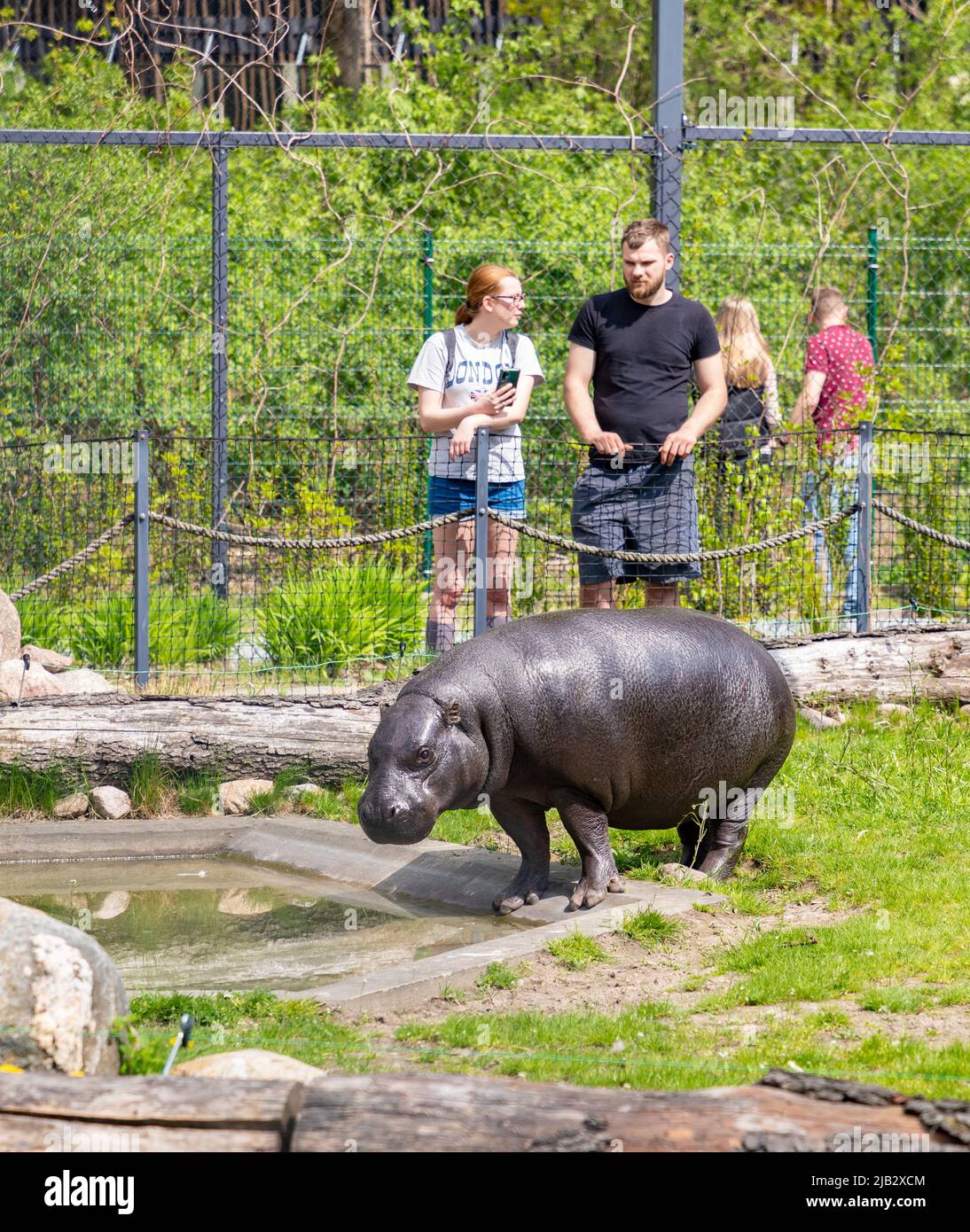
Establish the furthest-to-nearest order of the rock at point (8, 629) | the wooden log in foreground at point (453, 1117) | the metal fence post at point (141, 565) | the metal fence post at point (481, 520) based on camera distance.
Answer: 1. the rock at point (8, 629)
2. the metal fence post at point (141, 565)
3. the metal fence post at point (481, 520)
4. the wooden log in foreground at point (453, 1117)

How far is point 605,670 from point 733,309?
5188mm

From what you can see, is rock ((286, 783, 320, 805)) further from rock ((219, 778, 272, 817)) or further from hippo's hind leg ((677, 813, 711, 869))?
hippo's hind leg ((677, 813, 711, 869))

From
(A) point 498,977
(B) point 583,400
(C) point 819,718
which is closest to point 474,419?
(B) point 583,400

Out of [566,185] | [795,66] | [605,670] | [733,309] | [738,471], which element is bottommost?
[605,670]

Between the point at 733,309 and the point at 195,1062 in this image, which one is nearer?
the point at 195,1062

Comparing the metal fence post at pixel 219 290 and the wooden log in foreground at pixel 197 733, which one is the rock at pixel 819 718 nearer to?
the wooden log in foreground at pixel 197 733

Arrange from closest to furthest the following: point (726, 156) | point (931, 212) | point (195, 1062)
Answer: point (195, 1062)
point (726, 156)
point (931, 212)

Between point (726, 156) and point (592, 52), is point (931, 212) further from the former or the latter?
point (592, 52)

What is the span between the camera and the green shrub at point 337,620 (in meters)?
9.34

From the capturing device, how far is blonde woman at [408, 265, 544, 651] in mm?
8414

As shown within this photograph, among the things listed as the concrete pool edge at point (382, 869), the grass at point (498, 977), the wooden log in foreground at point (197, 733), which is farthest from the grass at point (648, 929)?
the wooden log in foreground at point (197, 733)

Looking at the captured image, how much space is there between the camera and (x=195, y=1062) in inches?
158

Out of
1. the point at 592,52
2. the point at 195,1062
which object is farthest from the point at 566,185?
the point at 195,1062

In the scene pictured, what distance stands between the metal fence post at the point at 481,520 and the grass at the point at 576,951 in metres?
2.86
